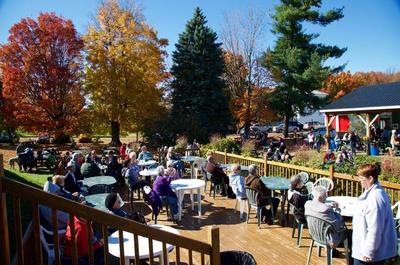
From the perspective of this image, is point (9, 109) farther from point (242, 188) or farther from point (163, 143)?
point (242, 188)

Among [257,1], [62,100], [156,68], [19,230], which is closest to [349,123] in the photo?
[257,1]

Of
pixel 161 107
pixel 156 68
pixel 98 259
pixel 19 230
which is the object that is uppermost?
pixel 156 68

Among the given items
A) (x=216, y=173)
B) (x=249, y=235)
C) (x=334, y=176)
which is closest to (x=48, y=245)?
(x=249, y=235)

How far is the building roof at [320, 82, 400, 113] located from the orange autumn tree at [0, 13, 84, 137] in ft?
58.6

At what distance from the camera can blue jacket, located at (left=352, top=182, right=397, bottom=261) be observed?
3.18m

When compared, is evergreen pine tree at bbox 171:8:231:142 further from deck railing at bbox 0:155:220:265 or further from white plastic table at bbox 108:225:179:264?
deck railing at bbox 0:155:220:265

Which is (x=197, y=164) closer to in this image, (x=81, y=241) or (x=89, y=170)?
(x=89, y=170)

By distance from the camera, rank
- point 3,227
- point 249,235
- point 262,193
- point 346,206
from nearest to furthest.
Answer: point 3,227
point 346,206
point 249,235
point 262,193

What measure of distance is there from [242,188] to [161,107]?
1697 centimetres

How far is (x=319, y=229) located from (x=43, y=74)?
1996 cm

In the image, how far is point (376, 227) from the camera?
3.17 meters

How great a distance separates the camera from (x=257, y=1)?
3023cm

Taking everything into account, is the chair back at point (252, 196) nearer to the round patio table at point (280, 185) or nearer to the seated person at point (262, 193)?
the seated person at point (262, 193)

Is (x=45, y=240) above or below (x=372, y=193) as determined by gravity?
below
